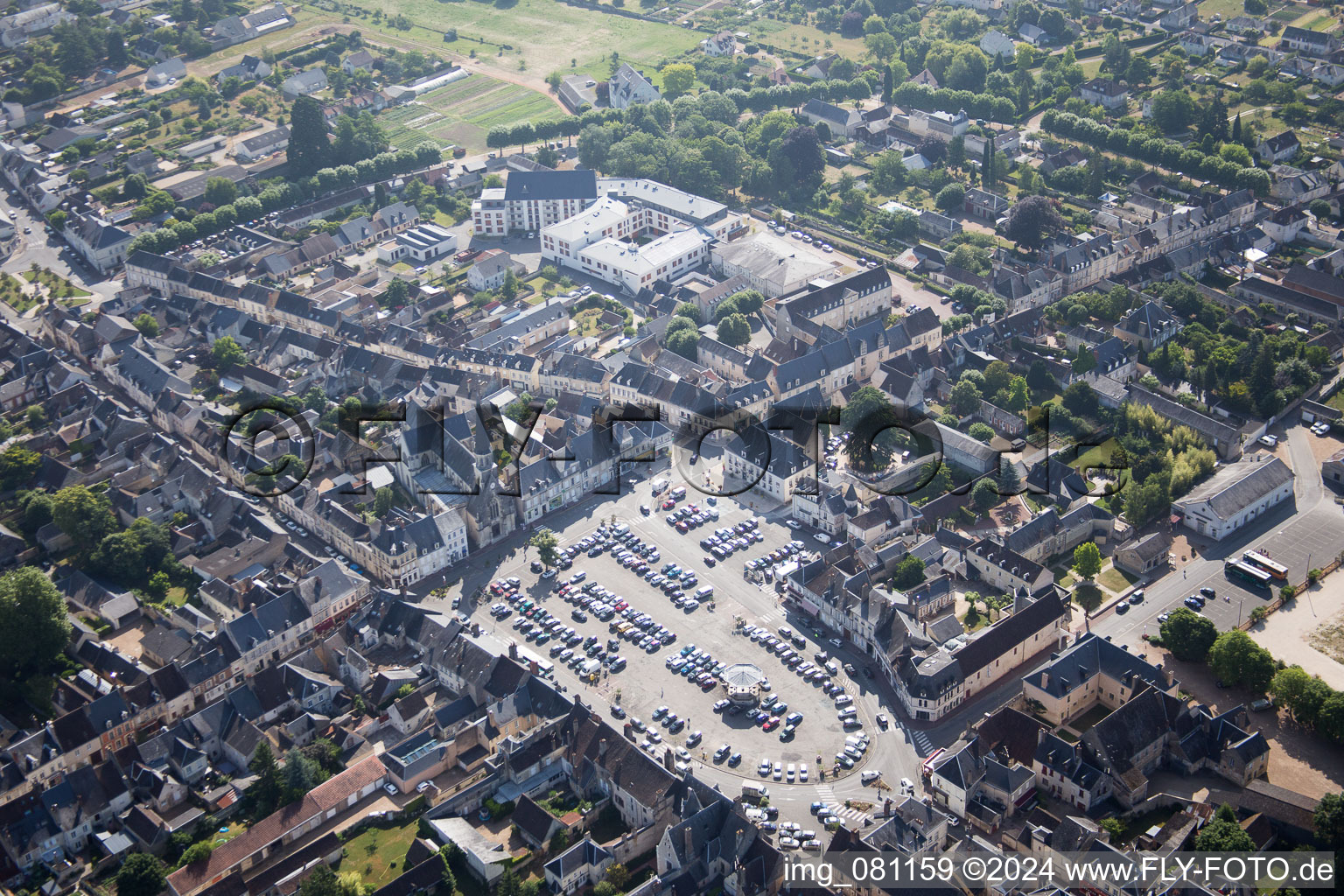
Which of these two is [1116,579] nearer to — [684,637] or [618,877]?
[684,637]

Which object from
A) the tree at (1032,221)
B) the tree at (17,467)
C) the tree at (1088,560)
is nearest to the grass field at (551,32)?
the tree at (1032,221)

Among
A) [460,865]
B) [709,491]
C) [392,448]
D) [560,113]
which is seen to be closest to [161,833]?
[460,865]

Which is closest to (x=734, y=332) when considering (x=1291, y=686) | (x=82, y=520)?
(x=82, y=520)

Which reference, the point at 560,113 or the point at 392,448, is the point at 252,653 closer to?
the point at 392,448

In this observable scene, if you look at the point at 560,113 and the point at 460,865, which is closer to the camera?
the point at 460,865

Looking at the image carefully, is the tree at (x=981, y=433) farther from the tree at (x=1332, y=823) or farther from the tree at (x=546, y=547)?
the tree at (x=1332, y=823)
